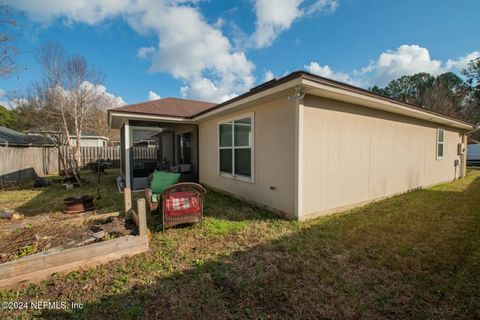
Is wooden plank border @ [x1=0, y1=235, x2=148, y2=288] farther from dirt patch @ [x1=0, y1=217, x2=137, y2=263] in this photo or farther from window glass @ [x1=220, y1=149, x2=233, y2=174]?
window glass @ [x1=220, y1=149, x2=233, y2=174]

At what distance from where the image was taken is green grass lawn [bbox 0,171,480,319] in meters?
2.04

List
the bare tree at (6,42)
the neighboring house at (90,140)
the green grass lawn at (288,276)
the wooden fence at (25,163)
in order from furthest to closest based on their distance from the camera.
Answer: the neighboring house at (90,140) → the wooden fence at (25,163) → the bare tree at (6,42) → the green grass lawn at (288,276)

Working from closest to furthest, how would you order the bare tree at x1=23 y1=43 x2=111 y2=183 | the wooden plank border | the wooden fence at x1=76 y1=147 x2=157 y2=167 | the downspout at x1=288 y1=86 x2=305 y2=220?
the wooden plank border < the downspout at x1=288 y1=86 x2=305 y2=220 < the bare tree at x1=23 y1=43 x2=111 y2=183 < the wooden fence at x1=76 y1=147 x2=157 y2=167

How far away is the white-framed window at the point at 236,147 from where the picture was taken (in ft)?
18.5

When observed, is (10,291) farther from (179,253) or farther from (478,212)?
(478,212)

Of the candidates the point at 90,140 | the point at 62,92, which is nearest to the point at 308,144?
the point at 62,92

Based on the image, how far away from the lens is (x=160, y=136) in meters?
11.7

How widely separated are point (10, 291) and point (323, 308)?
327 centimetres

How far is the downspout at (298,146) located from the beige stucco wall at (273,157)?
102mm

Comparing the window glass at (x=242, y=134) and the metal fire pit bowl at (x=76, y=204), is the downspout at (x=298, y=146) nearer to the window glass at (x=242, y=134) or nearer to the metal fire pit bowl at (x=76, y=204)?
the window glass at (x=242, y=134)

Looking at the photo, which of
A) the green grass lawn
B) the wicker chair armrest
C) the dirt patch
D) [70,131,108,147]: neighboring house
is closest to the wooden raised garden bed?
the green grass lawn

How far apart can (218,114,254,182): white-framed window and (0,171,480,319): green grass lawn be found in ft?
6.50

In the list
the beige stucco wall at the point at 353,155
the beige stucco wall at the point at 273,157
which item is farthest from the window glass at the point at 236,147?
the beige stucco wall at the point at 353,155

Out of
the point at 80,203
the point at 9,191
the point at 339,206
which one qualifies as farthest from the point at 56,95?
the point at 339,206
